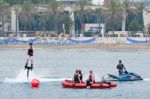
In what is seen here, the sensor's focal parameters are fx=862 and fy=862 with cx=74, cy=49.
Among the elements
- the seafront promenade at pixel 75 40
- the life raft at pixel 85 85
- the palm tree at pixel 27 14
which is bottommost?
the seafront promenade at pixel 75 40

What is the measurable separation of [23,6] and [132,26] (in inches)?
1028

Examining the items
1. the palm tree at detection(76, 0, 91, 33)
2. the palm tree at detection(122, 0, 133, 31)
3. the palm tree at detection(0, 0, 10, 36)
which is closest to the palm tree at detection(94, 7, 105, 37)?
the palm tree at detection(76, 0, 91, 33)

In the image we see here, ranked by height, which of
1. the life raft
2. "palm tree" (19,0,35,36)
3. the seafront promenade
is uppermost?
"palm tree" (19,0,35,36)

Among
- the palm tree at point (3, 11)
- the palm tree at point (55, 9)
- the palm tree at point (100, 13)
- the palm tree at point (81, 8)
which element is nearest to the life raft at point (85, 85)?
the palm tree at point (3, 11)

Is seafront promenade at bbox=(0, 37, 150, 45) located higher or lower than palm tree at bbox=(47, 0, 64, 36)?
lower

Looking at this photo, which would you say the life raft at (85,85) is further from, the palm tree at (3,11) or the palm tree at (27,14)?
the palm tree at (27,14)

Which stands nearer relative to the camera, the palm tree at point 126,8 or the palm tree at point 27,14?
the palm tree at point 126,8

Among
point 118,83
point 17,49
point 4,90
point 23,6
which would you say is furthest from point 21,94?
point 23,6

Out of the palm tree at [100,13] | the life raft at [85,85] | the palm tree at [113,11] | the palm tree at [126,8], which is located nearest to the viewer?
the life raft at [85,85]

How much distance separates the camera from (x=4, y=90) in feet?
217

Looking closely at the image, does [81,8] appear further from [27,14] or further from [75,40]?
[75,40]

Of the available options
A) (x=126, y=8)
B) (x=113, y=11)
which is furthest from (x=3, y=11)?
(x=126, y=8)

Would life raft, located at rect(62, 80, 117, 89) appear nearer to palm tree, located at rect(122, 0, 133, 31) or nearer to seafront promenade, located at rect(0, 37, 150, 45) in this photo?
seafront promenade, located at rect(0, 37, 150, 45)

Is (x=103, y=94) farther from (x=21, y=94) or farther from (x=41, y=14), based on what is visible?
(x=41, y=14)
